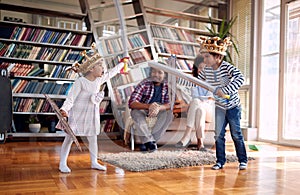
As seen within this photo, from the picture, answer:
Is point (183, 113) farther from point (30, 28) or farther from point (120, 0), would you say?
point (30, 28)

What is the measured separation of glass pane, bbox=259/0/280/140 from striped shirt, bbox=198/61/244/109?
1937 mm

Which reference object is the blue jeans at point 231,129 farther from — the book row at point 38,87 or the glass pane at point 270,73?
the book row at point 38,87

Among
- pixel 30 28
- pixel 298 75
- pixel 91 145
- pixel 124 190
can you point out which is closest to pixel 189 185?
pixel 124 190

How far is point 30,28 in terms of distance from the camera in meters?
3.61

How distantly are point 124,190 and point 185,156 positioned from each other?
0.88m

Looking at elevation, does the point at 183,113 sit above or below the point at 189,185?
above

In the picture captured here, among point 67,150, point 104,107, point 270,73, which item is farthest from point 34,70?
point 270,73

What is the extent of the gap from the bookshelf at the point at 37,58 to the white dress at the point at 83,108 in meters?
1.75

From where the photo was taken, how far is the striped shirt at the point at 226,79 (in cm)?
194

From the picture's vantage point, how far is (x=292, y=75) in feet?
11.4

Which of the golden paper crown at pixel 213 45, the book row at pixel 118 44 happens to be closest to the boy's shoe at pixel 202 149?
the golden paper crown at pixel 213 45

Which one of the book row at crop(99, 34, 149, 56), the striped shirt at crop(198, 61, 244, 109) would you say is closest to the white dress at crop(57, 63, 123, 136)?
the book row at crop(99, 34, 149, 56)

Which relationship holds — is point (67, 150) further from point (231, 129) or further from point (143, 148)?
point (231, 129)

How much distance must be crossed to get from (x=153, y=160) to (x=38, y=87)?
201 cm
